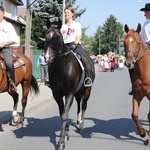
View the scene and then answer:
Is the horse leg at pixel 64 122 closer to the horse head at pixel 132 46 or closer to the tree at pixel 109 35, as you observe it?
the horse head at pixel 132 46

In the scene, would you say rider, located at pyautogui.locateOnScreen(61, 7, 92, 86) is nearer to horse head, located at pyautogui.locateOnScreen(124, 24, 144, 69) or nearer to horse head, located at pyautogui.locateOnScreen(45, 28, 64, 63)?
horse head, located at pyautogui.locateOnScreen(45, 28, 64, 63)

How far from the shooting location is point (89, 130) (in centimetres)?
840

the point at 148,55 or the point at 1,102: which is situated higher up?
the point at 148,55

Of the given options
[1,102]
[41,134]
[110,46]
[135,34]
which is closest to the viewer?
[135,34]

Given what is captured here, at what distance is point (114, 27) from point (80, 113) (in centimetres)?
11897

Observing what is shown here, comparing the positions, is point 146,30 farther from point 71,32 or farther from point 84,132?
point 84,132

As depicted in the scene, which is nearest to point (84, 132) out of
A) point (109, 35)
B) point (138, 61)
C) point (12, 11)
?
point (138, 61)

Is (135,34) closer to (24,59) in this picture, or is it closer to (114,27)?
(24,59)

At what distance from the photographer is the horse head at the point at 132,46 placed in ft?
20.6

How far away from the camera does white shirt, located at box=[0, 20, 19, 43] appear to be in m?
8.05

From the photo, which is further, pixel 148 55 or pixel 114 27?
pixel 114 27

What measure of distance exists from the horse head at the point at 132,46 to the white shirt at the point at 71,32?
1.56 metres

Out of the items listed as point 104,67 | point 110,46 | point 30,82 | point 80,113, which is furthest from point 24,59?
point 110,46

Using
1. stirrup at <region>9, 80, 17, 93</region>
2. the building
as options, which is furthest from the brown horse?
the building
